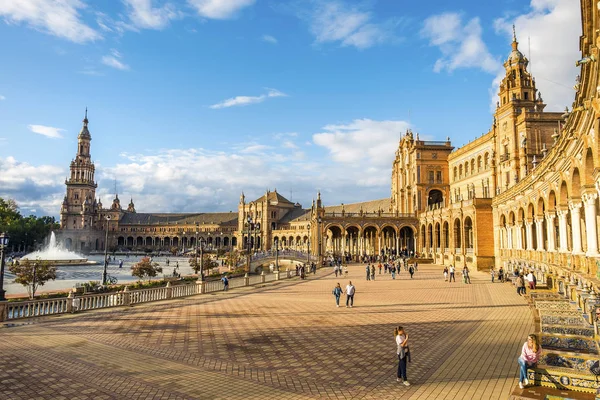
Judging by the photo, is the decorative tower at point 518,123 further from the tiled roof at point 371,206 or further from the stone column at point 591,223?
the tiled roof at point 371,206

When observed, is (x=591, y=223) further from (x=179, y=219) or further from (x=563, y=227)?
(x=179, y=219)

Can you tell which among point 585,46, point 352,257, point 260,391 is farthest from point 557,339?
point 352,257

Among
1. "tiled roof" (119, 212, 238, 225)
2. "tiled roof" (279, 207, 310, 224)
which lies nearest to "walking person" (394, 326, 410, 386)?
"tiled roof" (279, 207, 310, 224)

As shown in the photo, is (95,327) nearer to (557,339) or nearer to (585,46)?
(557,339)

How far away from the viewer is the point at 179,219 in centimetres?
16625

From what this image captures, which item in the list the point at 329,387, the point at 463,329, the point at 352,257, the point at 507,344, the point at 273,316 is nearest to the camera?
the point at 329,387

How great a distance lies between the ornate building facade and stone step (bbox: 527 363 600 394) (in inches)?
318

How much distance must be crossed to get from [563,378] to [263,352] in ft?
24.5

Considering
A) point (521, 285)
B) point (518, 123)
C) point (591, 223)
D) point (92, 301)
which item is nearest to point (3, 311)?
point (92, 301)

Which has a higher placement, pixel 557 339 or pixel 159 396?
pixel 557 339

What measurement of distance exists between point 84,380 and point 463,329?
12.6 m

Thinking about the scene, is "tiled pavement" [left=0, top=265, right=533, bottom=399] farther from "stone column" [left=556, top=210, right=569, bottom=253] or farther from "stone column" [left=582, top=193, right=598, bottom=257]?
"stone column" [left=556, top=210, right=569, bottom=253]

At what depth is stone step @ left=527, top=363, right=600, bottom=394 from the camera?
751 centimetres

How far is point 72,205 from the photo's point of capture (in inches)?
6206
